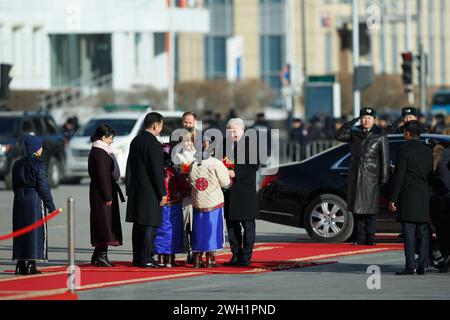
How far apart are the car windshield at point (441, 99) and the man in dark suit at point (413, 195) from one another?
56.1 meters

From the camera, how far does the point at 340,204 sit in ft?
65.6

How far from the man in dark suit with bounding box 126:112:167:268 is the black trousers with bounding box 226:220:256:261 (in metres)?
0.89

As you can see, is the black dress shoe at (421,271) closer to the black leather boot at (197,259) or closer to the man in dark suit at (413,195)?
the man in dark suit at (413,195)

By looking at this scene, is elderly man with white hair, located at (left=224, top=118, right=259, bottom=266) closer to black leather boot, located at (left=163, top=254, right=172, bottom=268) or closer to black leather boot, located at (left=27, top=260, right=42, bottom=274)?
black leather boot, located at (left=163, top=254, right=172, bottom=268)

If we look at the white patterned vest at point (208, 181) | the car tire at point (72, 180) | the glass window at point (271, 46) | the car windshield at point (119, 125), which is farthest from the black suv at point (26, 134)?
the glass window at point (271, 46)

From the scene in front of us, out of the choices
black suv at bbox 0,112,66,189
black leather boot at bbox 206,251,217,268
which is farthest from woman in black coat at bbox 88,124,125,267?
black suv at bbox 0,112,66,189

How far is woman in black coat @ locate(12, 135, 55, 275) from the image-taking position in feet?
52.4

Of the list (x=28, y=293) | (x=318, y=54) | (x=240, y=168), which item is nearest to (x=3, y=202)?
(x=240, y=168)

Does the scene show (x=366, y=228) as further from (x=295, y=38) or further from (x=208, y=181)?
(x=295, y=38)

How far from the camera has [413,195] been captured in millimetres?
15750

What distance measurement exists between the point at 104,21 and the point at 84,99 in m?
5.30

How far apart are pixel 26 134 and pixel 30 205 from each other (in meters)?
18.4

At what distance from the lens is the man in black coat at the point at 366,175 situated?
1886 cm

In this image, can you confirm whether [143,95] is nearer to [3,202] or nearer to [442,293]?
[3,202]
